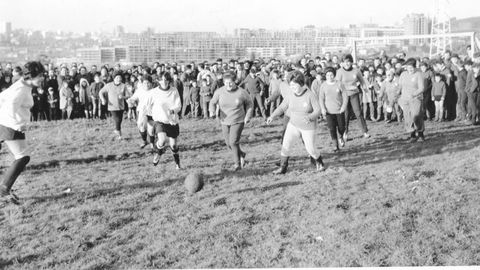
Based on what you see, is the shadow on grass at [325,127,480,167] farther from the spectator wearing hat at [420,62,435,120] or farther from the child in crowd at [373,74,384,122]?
the child in crowd at [373,74,384,122]

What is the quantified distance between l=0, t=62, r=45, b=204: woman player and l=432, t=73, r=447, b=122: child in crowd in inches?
471

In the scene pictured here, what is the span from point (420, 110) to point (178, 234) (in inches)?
322

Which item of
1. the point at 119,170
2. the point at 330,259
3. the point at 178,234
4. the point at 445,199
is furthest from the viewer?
the point at 119,170

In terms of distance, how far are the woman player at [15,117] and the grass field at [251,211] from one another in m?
0.39

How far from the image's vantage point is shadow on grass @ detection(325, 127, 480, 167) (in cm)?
1138

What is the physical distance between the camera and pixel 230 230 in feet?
22.9

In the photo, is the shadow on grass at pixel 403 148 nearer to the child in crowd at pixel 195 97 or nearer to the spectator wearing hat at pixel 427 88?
the spectator wearing hat at pixel 427 88

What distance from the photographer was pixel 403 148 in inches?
491

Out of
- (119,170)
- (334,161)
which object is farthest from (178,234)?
(334,161)

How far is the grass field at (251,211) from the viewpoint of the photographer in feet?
20.2

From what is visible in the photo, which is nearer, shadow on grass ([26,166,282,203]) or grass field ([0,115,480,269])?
grass field ([0,115,480,269])

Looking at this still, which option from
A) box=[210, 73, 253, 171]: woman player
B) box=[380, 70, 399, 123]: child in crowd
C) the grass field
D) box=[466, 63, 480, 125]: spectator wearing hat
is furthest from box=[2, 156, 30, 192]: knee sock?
box=[466, 63, 480, 125]: spectator wearing hat

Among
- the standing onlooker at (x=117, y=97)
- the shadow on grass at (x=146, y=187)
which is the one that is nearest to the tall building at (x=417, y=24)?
the standing onlooker at (x=117, y=97)

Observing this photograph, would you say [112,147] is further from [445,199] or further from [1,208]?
[445,199]
